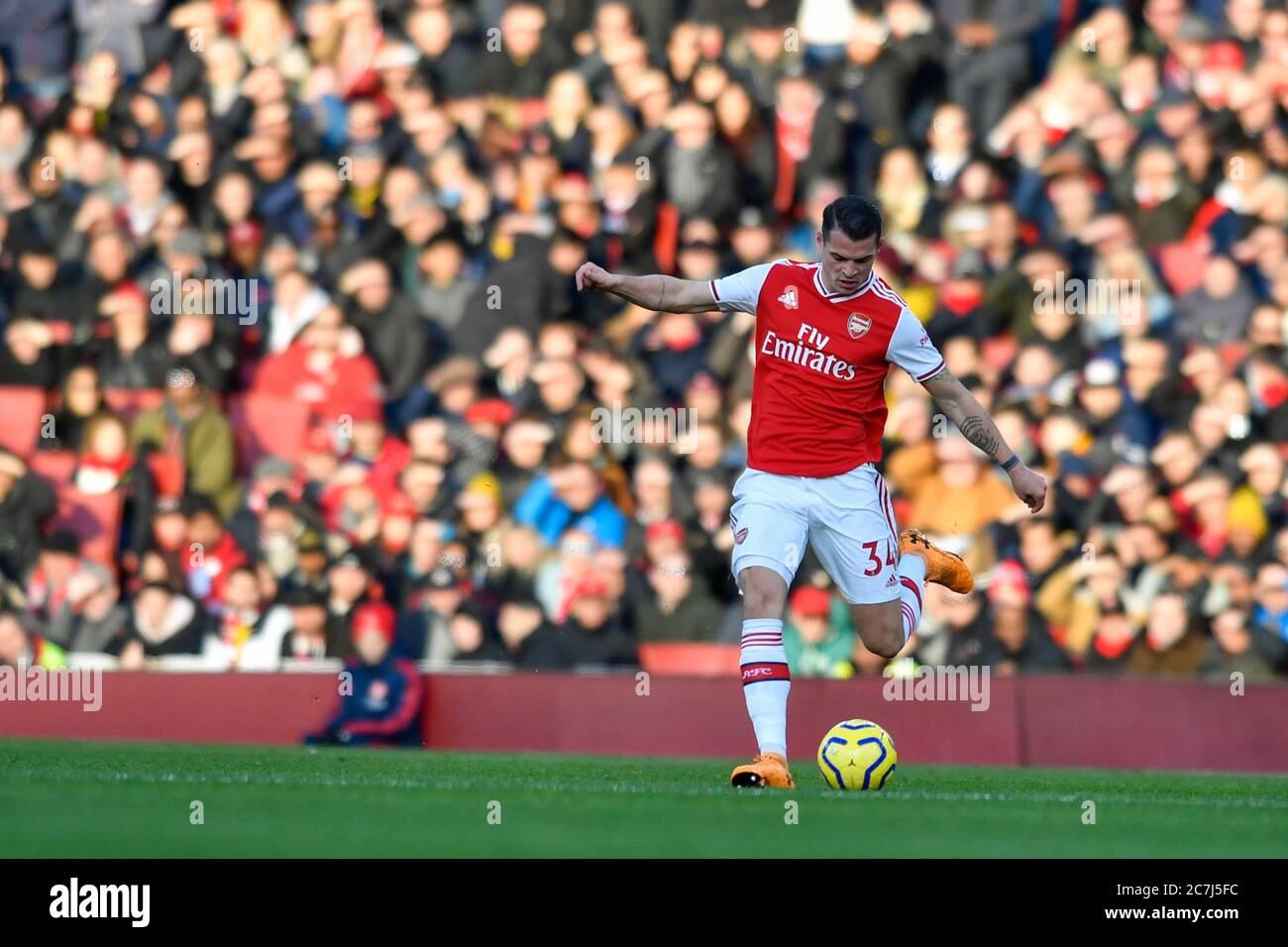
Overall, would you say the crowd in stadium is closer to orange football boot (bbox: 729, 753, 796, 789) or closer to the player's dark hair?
orange football boot (bbox: 729, 753, 796, 789)

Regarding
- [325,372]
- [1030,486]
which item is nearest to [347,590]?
[325,372]

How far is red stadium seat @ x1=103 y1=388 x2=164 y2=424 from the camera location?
13.4m

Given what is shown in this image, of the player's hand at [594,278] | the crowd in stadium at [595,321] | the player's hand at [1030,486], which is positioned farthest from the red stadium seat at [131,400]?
the player's hand at [1030,486]

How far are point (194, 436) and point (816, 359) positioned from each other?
213 inches

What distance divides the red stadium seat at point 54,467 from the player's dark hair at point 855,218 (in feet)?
21.2

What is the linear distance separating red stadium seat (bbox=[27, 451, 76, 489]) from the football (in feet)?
21.0

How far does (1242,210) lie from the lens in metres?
12.6

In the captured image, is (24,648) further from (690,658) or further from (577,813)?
(577,813)

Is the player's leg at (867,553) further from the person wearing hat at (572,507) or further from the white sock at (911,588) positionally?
the person wearing hat at (572,507)

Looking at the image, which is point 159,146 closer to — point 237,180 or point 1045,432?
point 237,180

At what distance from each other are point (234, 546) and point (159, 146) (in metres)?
2.95

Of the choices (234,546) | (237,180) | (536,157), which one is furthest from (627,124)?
(234,546)

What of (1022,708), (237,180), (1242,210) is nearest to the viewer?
(1022,708)

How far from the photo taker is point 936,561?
33.8ft
